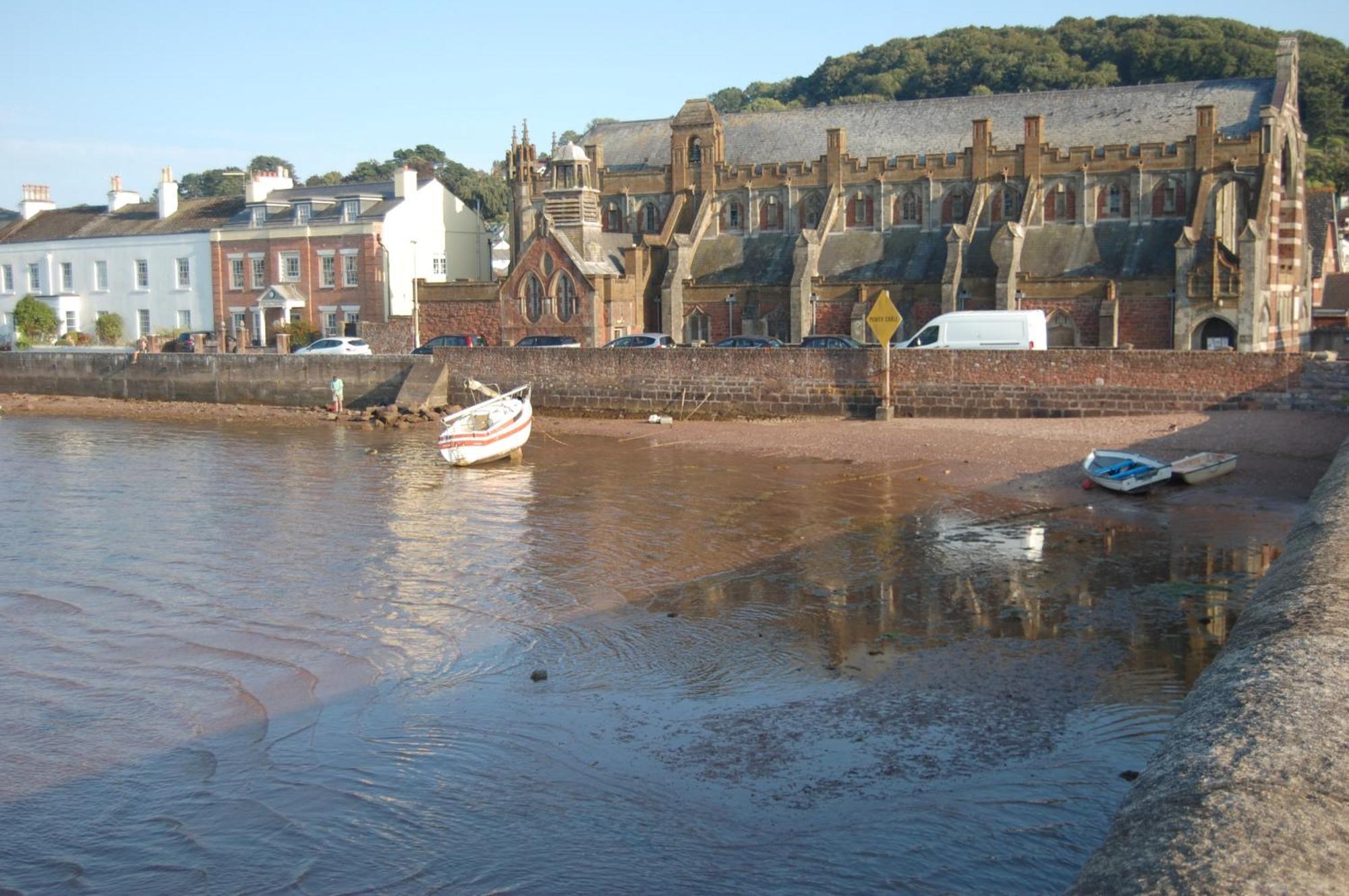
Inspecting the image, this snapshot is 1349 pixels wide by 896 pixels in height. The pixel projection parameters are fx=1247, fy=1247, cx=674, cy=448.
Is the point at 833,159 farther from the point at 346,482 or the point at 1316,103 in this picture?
the point at 1316,103

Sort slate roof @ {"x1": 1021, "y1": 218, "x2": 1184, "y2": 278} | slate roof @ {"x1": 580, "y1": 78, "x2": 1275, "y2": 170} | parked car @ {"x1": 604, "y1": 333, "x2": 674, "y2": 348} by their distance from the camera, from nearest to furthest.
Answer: parked car @ {"x1": 604, "y1": 333, "x2": 674, "y2": 348} → slate roof @ {"x1": 1021, "y1": 218, "x2": 1184, "y2": 278} → slate roof @ {"x1": 580, "y1": 78, "x2": 1275, "y2": 170}

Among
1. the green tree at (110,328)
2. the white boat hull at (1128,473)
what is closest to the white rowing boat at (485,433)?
the white boat hull at (1128,473)

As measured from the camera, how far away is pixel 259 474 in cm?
3122

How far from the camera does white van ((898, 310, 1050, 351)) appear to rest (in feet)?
119

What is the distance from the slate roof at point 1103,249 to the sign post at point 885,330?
586 inches

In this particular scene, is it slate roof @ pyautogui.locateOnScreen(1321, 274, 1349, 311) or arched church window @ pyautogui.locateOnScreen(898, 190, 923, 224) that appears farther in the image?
slate roof @ pyautogui.locateOnScreen(1321, 274, 1349, 311)

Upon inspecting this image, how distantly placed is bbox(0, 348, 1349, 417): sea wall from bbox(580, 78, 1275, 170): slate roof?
2105 cm

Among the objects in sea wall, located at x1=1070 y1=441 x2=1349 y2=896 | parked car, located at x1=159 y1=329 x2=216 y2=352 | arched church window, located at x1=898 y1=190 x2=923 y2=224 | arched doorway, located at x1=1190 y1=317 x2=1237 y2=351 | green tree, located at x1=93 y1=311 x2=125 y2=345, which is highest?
arched church window, located at x1=898 y1=190 x2=923 y2=224

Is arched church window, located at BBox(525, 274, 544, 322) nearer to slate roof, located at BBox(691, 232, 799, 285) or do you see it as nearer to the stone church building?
the stone church building

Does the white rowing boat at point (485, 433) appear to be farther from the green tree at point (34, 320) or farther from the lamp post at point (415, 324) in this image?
the green tree at point (34, 320)

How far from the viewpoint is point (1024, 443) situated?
30.8 meters

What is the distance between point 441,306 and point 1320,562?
47.7 m

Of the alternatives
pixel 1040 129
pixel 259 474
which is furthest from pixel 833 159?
pixel 259 474

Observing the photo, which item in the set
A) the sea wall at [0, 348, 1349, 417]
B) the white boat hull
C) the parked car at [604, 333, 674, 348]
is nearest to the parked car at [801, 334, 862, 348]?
the sea wall at [0, 348, 1349, 417]
